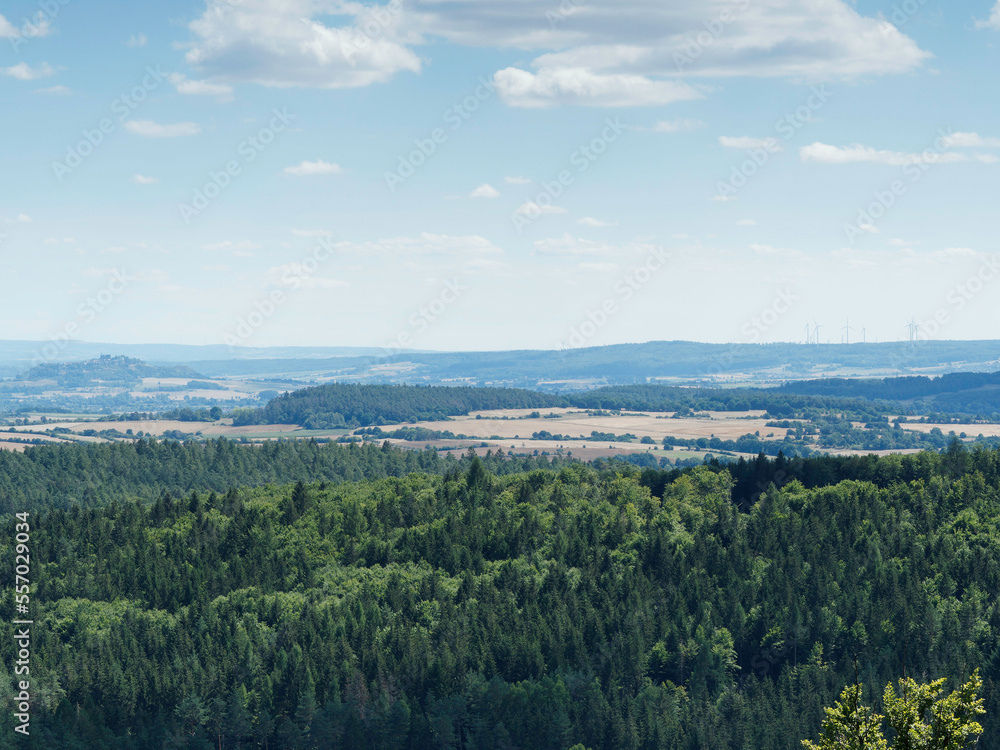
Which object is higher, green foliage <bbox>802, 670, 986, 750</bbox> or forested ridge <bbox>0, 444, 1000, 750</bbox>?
green foliage <bbox>802, 670, 986, 750</bbox>

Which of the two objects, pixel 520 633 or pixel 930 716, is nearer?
pixel 930 716

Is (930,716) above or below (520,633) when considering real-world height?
above

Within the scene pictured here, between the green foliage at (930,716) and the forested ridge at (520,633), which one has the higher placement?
the green foliage at (930,716)

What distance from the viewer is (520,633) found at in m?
161

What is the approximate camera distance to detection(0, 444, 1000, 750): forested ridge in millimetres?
139000

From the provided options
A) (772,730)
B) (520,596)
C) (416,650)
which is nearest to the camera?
(772,730)

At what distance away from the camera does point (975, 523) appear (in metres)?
186

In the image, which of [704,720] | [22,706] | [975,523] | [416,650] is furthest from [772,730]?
[22,706]

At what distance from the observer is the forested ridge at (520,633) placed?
139m

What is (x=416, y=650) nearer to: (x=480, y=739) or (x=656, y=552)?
(x=480, y=739)

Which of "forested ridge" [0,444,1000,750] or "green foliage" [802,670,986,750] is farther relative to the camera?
"forested ridge" [0,444,1000,750]

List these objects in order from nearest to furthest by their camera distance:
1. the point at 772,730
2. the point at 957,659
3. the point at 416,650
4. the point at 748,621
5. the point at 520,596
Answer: the point at 772,730, the point at 957,659, the point at 416,650, the point at 748,621, the point at 520,596

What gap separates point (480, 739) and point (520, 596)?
41.8m

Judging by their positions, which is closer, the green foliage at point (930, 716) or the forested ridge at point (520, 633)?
the green foliage at point (930, 716)
